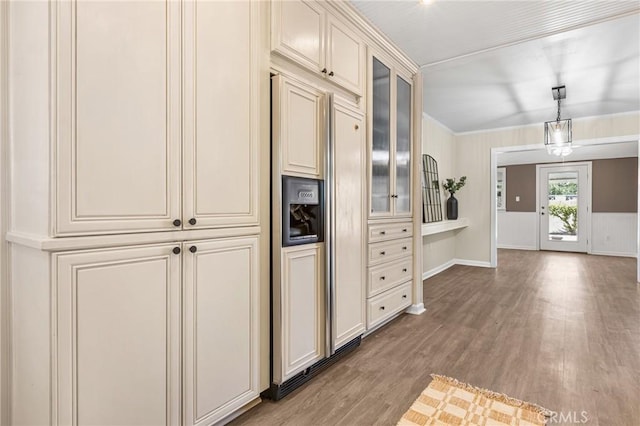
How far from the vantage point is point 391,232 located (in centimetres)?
298

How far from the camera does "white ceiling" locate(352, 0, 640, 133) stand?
7.84ft

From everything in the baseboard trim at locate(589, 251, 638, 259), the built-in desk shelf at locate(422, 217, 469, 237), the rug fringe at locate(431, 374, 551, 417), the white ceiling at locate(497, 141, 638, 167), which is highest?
the white ceiling at locate(497, 141, 638, 167)

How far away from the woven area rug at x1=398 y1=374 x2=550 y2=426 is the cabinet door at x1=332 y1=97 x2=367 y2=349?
65cm

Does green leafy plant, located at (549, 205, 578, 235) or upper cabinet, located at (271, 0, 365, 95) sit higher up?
upper cabinet, located at (271, 0, 365, 95)

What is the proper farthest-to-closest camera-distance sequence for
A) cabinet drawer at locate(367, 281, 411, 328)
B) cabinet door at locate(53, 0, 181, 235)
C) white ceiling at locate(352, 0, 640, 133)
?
cabinet drawer at locate(367, 281, 411, 328), white ceiling at locate(352, 0, 640, 133), cabinet door at locate(53, 0, 181, 235)

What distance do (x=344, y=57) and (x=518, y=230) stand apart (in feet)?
27.3

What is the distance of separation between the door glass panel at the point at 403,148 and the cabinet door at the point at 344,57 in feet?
2.39

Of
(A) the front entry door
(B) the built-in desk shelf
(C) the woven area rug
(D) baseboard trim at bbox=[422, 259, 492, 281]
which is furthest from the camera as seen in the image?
(A) the front entry door

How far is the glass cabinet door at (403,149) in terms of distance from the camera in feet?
10.3

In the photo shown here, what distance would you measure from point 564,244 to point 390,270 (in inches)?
297

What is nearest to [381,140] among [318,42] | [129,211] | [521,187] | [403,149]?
[403,149]

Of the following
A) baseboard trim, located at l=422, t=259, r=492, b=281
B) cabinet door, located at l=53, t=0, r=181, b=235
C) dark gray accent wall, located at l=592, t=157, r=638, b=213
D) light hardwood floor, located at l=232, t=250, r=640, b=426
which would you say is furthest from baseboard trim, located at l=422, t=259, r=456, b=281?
dark gray accent wall, located at l=592, t=157, r=638, b=213

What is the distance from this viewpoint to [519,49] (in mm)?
3002

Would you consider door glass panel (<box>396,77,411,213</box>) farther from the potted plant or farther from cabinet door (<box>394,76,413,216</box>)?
the potted plant
